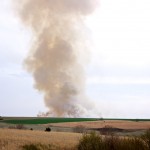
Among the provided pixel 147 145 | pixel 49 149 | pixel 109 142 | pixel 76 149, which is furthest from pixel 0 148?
pixel 147 145

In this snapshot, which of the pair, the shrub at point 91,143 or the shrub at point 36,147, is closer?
the shrub at point 91,143

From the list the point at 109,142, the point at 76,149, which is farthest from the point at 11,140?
the point at 109,142

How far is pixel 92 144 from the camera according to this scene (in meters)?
36.7

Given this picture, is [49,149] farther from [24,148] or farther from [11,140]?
[11,140]

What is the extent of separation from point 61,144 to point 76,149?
18.2 ft

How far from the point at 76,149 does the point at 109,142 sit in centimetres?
447

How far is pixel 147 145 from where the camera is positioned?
34688mm

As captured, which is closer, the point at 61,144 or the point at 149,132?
the point at 149,132

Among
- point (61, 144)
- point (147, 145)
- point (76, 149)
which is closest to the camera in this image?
point (147, 145)

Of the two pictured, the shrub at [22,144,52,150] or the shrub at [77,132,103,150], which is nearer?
Answer: the shrub at [77,132,103,150]

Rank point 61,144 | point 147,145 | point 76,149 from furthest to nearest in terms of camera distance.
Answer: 1. point 61,144
2. point 76,149
3. point 147,145

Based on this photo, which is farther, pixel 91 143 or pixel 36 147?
pixel 36 147

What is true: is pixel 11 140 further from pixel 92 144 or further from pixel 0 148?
pixel 92 144

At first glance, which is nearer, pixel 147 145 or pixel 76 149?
pixel 147 145
